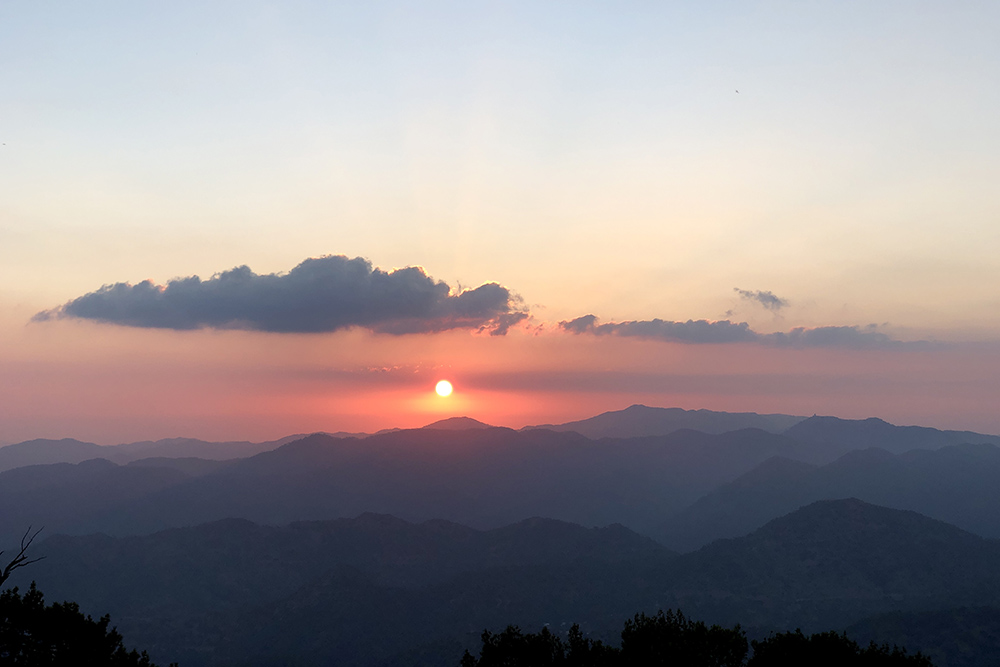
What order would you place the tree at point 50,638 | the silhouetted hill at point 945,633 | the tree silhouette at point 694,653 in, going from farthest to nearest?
the silhouetted hill at point 945,633, the tree silhouette at point 694,653, the tree at point 50,638

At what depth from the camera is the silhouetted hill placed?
170 metres

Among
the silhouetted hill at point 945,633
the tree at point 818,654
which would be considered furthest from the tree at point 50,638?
the silhouetted hill at point 945,633

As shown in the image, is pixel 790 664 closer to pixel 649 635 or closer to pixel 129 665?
pixel 649 635

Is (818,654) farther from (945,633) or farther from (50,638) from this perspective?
(945,633)

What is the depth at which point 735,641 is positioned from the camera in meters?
75.4

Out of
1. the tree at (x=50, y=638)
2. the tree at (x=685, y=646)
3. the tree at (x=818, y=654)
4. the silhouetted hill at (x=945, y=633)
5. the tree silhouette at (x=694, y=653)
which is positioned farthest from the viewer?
the silhouetted hill at (x=945, y=633)

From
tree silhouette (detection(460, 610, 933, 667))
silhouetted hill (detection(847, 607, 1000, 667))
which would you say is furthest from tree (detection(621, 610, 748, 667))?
silhouetted hill (detection(847, 607, 1000, 667))

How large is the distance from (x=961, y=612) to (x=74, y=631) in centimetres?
21524

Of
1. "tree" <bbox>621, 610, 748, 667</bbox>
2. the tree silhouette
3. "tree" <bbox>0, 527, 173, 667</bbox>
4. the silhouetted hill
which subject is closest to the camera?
"tree" <bbox>0, 527, 173, 667</bbox>

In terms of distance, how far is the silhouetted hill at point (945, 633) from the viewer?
559 ft

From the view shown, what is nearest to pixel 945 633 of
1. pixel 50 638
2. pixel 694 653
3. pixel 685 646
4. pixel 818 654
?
pixel 818 654

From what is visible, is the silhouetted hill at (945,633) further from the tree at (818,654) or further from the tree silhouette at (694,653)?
the tree silhouette at (694,653)

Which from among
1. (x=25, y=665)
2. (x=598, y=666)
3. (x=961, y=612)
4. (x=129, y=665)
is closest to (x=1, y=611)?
(x=25, y=665)

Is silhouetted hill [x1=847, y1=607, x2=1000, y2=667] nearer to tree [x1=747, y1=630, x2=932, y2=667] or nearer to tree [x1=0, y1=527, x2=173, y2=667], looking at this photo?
tree [x1=747, y1=630, x2=932, y2=667]
